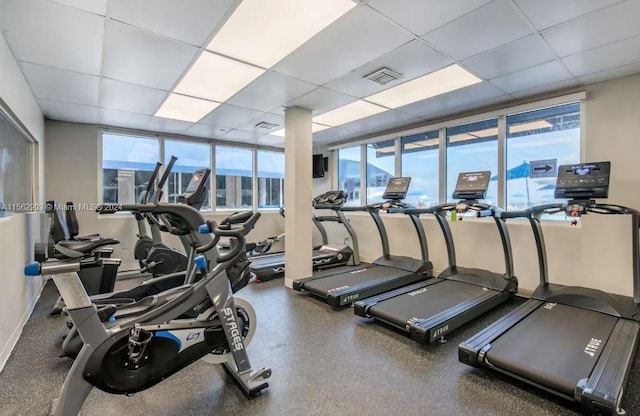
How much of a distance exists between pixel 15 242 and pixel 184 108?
2.53 m

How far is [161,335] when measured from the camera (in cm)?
180

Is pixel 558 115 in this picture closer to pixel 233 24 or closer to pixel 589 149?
pixel 589 149

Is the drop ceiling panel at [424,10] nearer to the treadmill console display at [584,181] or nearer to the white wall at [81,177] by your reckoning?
the treadmill console display at [584,181]

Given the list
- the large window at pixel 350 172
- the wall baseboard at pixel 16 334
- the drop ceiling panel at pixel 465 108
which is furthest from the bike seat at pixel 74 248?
the large window at pixel 350 172

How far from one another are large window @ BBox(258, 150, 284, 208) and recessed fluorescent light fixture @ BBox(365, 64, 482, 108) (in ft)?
12.3

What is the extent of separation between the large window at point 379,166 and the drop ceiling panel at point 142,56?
3991 millimetres

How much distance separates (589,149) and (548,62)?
50.7 inches

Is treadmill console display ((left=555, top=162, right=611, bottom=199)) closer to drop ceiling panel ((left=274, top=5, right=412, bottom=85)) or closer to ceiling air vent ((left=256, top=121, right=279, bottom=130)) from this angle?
drop ceiling panel ((left=274, top=5, right=412, bottom=85))

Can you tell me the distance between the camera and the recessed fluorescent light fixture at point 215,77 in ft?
9.77

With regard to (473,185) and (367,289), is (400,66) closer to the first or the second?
(473,185)

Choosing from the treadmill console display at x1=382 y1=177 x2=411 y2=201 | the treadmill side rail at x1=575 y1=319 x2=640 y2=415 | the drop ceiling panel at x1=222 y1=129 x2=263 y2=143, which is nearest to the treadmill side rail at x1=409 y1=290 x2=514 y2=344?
the treadmill side rail at x1=575 y1=319 x2=640 y2=415

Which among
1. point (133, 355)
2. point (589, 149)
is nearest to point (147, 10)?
point (133, 355)

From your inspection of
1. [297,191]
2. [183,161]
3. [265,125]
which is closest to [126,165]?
[183,161]

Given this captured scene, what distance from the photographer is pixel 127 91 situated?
12.0ft
